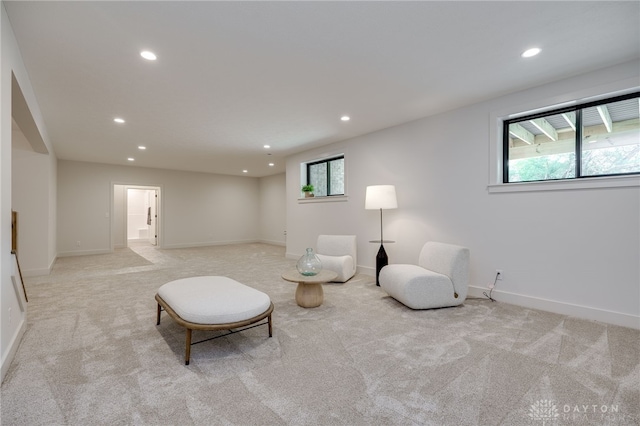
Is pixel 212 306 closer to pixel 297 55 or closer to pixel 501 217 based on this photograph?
pixel 297 55

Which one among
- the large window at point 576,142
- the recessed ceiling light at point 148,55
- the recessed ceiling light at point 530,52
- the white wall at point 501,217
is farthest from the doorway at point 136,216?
the recessed ceiling light at point 530,52

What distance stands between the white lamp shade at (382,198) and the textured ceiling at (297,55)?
1.09 meters

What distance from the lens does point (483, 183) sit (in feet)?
12.3

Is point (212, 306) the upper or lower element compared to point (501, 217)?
lower

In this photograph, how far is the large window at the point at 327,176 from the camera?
600cm

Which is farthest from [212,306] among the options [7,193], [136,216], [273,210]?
[136,216]

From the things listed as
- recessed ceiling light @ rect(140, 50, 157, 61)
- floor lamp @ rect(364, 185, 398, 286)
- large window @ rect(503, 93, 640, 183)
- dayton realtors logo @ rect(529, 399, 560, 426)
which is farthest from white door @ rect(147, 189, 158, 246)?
dayton realtors logo @ rect(529, 399, 560, 426)

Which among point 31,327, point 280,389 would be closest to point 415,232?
point 280,389

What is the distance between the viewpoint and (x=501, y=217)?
3598mm

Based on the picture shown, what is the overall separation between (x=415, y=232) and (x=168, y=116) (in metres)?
4.12

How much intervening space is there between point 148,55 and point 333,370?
3093mm

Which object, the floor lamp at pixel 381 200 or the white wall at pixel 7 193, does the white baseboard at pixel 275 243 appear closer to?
the floor lamp at pixel 381 200

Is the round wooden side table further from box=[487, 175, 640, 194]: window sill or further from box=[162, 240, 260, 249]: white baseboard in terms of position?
box=[162, 240, 260, 249]: white baseboard

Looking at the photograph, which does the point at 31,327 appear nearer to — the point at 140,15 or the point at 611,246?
the point at 140,15
